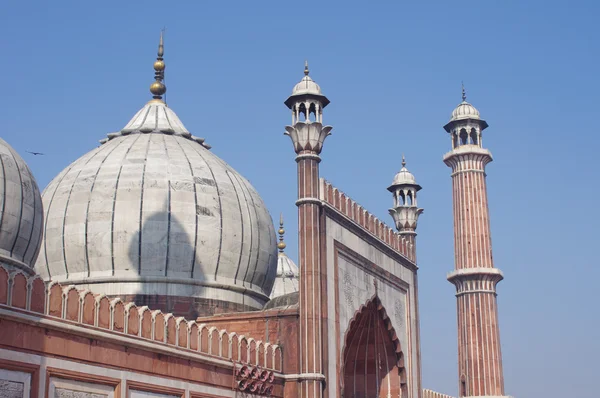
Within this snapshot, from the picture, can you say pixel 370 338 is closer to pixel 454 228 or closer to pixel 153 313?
pixel 153 313

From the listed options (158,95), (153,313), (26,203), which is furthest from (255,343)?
(158,95)

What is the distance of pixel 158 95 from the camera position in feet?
70.0

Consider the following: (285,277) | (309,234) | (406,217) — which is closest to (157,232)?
(309,234)

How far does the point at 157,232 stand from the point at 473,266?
46.5 feet

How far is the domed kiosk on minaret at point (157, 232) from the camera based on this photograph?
1706cm

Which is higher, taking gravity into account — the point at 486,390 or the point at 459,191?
the point at 459,191

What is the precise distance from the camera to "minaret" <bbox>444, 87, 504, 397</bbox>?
28.0 meters

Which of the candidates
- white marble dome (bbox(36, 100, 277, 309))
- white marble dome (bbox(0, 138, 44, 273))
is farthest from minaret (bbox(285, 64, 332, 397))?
white marble dome (bbox(0, 138, 44, 273))

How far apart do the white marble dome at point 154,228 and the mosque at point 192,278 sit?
3 centimetres

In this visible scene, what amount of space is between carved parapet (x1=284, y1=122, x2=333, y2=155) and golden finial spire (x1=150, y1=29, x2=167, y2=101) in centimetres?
644

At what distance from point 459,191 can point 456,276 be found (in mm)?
2900

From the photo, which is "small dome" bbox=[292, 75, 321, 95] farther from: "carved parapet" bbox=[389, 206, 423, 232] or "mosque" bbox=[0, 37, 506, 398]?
"carved parapet" bbox=[389, 206, 423, 232]

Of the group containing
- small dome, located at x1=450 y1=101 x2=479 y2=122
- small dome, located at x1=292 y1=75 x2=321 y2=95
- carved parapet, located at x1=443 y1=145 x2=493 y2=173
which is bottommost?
small dome, located at x1=292 y1=75 x2=321 y2=95

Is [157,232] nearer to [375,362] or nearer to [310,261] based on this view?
[310,261]
